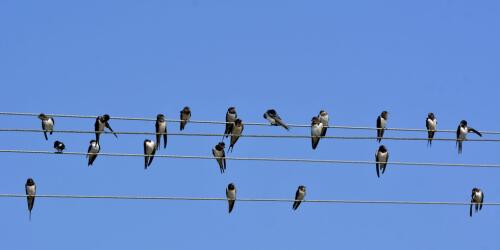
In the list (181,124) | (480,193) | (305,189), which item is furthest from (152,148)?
(480,193)

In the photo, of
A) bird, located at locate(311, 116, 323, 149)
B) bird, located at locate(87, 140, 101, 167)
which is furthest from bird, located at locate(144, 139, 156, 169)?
bird, located at locate(311, 116, 323, 149)

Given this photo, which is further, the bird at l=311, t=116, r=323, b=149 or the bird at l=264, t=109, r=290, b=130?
the bird at l=311, t=116, r=323, b=149

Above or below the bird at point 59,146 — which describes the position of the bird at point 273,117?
above

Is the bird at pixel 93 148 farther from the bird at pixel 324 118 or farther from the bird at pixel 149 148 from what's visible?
the bird at pixel 324 118

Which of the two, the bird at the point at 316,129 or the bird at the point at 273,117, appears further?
the bird at the point at 316,129

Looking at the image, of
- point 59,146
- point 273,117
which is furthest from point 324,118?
point 59,146

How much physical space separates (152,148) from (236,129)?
1306 millimetres

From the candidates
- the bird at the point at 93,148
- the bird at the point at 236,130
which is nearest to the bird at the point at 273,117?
the bird at the point at 236,130

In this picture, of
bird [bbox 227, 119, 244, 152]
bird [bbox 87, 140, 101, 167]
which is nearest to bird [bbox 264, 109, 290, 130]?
bird [bbox 227, 119, 244, 152]

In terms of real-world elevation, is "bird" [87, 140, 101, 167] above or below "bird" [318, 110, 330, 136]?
below

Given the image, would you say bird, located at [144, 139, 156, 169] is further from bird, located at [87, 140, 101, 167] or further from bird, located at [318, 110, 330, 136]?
bird, located at [318, 110, 330, 136]

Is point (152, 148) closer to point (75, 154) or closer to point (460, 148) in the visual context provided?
point (460, 148)

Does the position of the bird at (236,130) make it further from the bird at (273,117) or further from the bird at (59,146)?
the bird at (59,146)

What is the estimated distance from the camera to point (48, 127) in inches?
906
